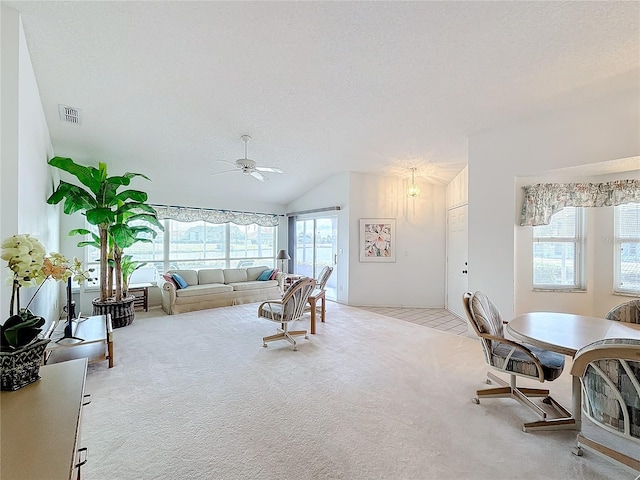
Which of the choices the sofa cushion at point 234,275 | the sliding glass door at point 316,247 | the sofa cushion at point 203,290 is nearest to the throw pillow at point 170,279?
the sofa cushion at point 203,290

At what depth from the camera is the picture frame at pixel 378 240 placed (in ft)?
20.5

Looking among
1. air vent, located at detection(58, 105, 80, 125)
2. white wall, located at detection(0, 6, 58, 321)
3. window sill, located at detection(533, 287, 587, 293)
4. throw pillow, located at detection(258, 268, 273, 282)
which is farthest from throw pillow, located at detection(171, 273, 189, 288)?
window sill, located at detection(533, 287, 587, 293)

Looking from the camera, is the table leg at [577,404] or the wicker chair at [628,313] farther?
the wicker chair at [628,313]

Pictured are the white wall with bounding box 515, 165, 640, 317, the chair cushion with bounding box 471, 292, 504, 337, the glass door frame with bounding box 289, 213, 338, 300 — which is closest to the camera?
the chair cushion with bounding box 471, 292, 504, 337

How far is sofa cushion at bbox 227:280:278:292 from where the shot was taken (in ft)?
21.1

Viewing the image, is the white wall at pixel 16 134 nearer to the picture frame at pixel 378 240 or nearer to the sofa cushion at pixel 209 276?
the sofa cushion at pixel 209 276

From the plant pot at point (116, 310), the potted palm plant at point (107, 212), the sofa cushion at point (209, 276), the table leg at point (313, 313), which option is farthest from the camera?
the sofa cushion at point (209, 276)

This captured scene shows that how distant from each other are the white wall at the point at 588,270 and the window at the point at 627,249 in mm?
56

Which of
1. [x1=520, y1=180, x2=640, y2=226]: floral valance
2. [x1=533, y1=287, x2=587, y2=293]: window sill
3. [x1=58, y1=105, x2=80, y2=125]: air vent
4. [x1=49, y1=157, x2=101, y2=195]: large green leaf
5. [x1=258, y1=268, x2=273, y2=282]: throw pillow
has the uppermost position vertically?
[x1=58, y1=105, x2=80, y2=125]: air vent

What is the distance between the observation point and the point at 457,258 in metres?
5.48

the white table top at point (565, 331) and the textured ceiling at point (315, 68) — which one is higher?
the textured ceiling at point (315, 68)

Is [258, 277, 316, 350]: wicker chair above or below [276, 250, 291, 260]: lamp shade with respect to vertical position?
below

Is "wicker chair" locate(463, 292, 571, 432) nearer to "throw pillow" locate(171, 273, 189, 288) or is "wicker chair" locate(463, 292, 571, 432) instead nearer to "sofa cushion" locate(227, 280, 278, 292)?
"sofa cushion" locate(227, 280, 278, 292)

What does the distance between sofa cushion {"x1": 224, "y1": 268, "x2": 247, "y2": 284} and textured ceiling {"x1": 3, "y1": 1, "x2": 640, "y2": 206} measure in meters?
3.01
